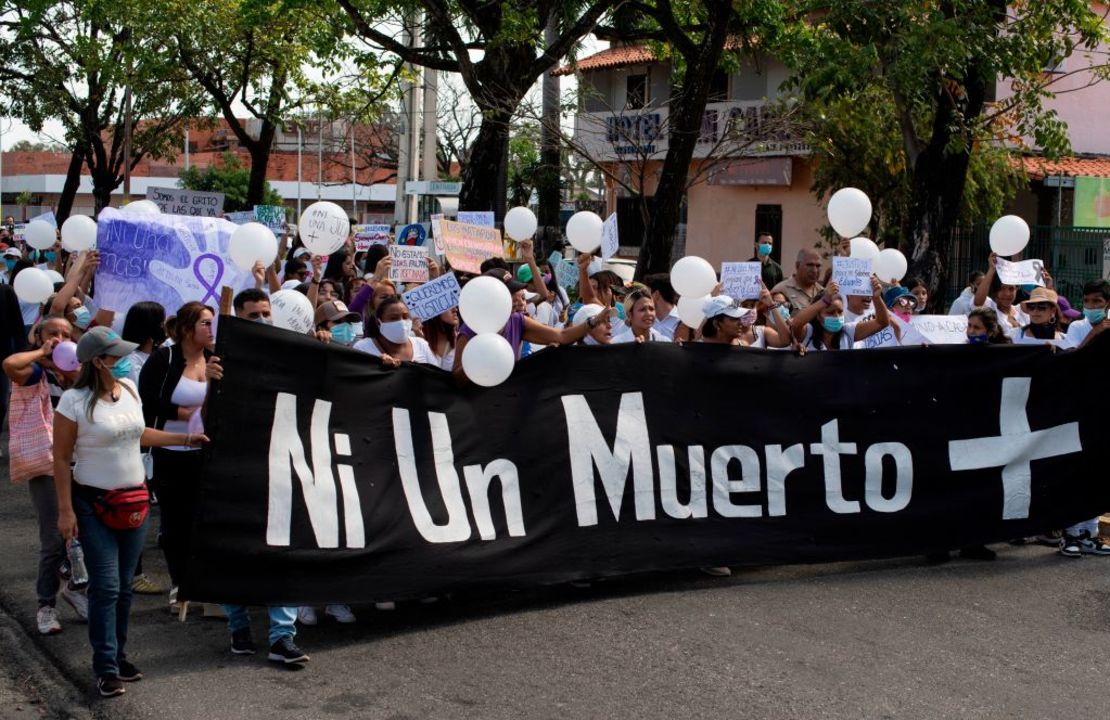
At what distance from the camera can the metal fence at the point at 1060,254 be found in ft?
63.7

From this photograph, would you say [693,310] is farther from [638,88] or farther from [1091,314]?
[638,88]

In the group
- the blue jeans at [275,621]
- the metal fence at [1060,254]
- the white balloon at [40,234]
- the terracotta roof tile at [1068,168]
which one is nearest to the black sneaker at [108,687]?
the blue jeans at [275,621]

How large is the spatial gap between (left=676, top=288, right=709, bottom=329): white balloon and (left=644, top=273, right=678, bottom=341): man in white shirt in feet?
1.45

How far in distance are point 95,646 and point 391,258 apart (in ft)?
15.5

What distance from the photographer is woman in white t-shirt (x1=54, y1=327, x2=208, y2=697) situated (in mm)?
5730

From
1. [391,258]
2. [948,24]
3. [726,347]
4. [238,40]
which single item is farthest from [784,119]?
[238,40]

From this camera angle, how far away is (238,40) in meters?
25.1

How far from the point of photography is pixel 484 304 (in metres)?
6.89

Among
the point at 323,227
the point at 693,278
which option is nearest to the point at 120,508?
the point at 693,278

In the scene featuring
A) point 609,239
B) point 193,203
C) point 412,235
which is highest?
point 193,203

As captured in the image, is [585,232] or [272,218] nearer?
[585,232]

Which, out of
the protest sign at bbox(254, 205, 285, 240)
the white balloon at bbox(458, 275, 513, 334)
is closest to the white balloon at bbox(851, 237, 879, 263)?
the white balloon at bbox(458, 275, 513, 334)

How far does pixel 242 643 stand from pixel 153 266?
3.92 m

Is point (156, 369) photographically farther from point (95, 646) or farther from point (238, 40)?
point (238, 40)
